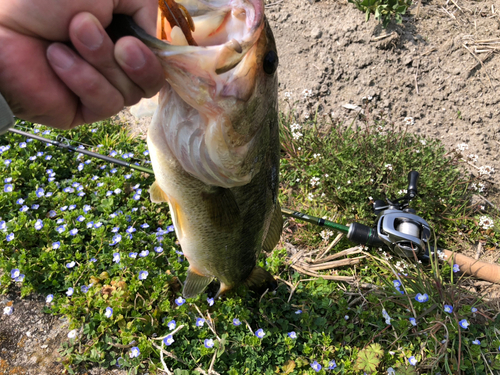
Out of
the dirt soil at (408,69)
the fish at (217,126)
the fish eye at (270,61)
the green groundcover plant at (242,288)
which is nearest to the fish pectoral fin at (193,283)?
the fish at (217,126)

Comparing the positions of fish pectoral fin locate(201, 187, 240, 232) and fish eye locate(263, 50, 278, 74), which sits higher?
fish eye locate(263, 50, 278, 74)

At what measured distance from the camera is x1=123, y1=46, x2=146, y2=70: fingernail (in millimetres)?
1032

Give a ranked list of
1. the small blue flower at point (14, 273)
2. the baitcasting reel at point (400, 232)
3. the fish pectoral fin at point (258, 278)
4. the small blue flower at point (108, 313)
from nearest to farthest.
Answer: the fish pectoral fin at point (258, 278), the small blue flower at point (108, 313), the small blue flower at point (14, 273), the baitcasting reel at point (400, 232)

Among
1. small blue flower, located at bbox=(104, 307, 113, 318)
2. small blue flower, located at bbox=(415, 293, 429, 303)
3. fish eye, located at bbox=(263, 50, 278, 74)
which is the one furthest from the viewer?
small blue flower, located at bbox=(415, 293, 429, 303)

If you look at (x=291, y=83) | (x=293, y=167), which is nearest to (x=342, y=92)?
(x=291, y=83)

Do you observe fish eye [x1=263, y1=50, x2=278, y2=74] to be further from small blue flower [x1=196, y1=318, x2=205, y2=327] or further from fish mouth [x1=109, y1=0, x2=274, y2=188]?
small blue flower [x1=196, y1=318, x2=205, y2=327]

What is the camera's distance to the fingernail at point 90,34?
40.1 inches

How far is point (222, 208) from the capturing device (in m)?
1.59

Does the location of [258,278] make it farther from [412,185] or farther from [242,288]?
[412,185]

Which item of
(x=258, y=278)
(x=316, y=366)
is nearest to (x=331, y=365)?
(x=316, y=366)

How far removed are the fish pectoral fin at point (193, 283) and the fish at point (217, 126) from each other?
0.82 feet

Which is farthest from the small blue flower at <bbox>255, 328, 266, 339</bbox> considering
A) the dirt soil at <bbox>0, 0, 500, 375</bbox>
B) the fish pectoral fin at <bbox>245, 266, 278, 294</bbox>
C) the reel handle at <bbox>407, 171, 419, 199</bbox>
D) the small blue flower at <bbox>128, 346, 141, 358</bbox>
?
the dirt soil at <bbox>0, 0, 500, 375</bbox>

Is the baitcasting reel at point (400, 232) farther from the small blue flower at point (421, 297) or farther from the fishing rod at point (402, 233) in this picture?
the small blue flower at point (421, 297)

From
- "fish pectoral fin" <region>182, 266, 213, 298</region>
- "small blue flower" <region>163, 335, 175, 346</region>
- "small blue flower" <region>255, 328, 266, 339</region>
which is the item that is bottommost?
"small blue flower" <region>255, 328, 266, 339</region>
